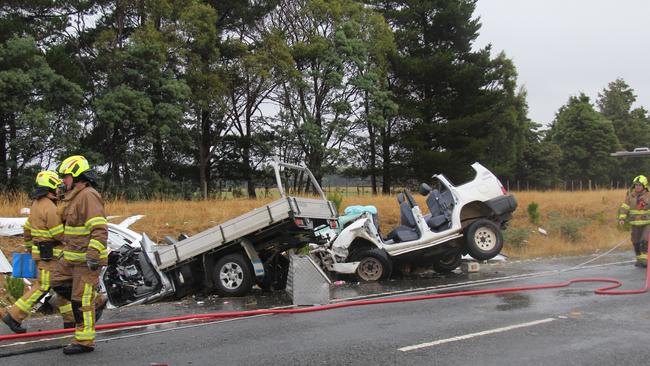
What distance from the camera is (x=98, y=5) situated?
31344mm

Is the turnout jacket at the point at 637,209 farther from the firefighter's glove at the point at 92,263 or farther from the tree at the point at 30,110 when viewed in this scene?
the tree at the point at 30,110

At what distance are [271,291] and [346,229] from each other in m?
1.74

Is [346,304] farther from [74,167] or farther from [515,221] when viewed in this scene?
[515,221]

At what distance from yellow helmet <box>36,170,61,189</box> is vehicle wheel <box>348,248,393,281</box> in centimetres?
543

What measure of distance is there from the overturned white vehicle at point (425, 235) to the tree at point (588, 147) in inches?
2232

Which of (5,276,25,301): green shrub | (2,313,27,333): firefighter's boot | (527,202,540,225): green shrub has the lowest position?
(2,313,27,333): firefighter's boot

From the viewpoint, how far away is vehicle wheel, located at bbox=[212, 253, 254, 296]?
9352mm

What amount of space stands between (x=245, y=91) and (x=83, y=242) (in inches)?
1209

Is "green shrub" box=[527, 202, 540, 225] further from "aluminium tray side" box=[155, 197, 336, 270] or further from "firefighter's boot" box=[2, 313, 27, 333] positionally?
"firefighter's boot" box=[2, 313, 27, 333]

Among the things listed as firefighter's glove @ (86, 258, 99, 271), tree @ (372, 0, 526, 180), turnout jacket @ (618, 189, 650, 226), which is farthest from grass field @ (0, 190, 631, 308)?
tree @ (372, 0, 526, 180)

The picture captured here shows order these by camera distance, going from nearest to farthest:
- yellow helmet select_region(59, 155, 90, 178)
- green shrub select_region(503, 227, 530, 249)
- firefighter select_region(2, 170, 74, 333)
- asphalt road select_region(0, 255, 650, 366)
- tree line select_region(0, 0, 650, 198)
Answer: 1. asphalt road select_region(0, 255, 650, 366)
2. yellow helmet select_region(59, 155, 90, 178)
3. firefighter select_region(2, 170, 74, 333)
4. green shrub select_region(503, 227, 530, 249)
5. tree line select_region(0, 0, 650, 198)

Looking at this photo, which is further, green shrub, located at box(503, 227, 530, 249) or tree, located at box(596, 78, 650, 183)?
tree, located at box(596, 78, 650, 183)

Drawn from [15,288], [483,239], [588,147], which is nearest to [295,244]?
[483,239]

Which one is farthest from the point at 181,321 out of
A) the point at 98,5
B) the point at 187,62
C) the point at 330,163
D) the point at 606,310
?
the point at 330,163
